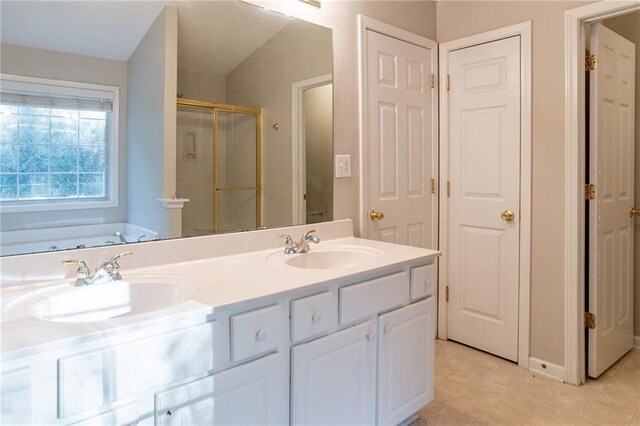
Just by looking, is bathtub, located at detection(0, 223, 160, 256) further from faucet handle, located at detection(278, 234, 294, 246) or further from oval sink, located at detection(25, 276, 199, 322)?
faucet handle, located at detection(278, 234, 294, 246)

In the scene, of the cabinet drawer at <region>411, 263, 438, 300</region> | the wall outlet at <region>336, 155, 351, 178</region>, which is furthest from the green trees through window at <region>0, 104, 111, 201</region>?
the cabinet drawer at <region>411, 263, 438, 300</region>

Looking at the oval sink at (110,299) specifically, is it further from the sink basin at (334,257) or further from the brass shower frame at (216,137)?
the sink basin at (334,257)

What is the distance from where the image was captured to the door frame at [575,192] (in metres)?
2.25

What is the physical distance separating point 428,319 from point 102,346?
1.33m

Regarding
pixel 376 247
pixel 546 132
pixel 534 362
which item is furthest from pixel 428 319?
pixel 546 132

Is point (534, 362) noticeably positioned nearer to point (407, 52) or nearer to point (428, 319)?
point (428, 319)

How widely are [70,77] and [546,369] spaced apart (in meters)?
2.65

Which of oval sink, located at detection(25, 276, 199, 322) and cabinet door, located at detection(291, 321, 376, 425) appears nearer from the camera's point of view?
oval sink, located at detection(25, 276, 199, 322)

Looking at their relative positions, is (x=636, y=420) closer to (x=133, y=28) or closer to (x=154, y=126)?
(x=154, y=126)

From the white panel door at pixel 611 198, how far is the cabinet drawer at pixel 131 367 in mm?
2169

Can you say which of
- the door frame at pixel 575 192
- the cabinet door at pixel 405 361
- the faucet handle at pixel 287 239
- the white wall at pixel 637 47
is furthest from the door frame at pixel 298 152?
the white wall at pixel 637 47

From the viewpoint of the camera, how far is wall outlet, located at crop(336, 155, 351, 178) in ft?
7.57

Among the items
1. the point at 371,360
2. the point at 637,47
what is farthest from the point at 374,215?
the point at 637,47

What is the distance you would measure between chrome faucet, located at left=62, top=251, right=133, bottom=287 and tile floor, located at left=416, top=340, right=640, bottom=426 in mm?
1467
